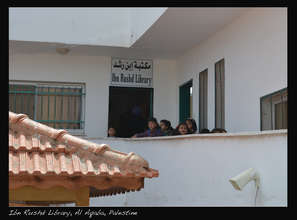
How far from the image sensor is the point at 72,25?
12.4 metres

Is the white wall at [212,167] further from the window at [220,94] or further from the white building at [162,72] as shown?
the window at [220,94]

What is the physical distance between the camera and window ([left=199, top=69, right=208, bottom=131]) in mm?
11953

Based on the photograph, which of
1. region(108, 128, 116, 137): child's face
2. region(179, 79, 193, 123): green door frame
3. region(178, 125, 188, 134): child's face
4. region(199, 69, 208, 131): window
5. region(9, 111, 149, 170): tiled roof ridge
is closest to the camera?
region(9, 111, 149, 170): tiled roof ridge

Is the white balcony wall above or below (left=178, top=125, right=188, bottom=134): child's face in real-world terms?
above

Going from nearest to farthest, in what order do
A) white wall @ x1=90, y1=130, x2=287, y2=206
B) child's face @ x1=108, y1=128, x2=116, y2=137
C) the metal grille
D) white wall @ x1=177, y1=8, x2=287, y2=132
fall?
white wall @ x1=90, y1=130, x2=287, y2=206
white wall @ x1=177, y1=8, x2=287, y2=132
child's face @ x1=108, y1=128, x2=116, y2=137
the metal grille

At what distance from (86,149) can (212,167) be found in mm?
2751

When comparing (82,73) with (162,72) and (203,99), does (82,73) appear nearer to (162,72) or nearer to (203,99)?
(162,72)

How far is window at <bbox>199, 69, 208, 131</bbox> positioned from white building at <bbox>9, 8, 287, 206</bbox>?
0.02 metres

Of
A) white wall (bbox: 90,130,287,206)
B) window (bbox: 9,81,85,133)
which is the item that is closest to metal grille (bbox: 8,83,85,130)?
window (bbox: 9,81,85,133)

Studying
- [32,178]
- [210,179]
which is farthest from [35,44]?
[32,178]

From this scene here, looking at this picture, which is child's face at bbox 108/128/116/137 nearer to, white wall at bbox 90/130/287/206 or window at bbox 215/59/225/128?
Answer: white wall at bbox 90/130/287/206

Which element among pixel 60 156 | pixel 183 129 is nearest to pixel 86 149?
pixel 60 156

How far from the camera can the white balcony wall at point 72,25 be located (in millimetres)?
12156
